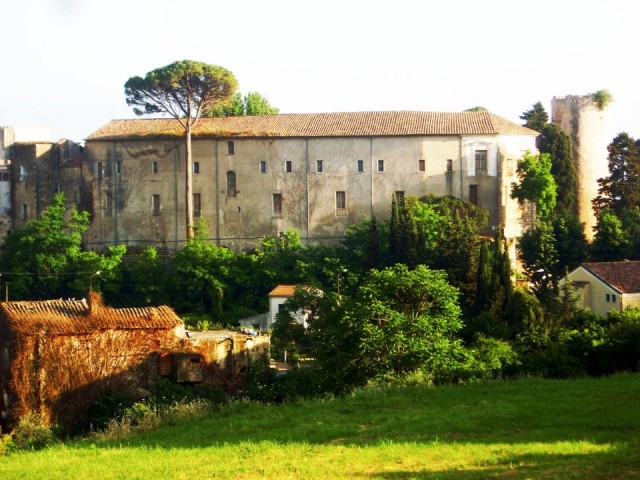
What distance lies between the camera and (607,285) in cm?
4131

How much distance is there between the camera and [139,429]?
2394cm

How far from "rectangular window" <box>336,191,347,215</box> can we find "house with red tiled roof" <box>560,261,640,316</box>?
462 inches

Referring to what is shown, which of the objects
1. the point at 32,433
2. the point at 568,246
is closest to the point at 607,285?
the point at 568,246

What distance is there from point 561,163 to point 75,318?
30736 millimetres

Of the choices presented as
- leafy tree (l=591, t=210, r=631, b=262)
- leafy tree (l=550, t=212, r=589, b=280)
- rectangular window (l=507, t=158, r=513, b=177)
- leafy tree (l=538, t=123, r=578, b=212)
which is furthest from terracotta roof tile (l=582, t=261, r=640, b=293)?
leafy tree (l=538, t=123, r=578, b=212)

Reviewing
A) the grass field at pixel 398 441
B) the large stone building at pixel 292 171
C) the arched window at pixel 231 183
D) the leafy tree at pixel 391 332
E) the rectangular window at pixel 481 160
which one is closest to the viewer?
the grass field at pixel 398 441

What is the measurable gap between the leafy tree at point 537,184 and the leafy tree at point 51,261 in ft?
54.6

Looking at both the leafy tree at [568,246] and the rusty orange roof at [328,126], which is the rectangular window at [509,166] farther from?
the leafy tree at [568,246]

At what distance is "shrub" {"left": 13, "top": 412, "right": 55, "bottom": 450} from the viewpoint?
25.2 m

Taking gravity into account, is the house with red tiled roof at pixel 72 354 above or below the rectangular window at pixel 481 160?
below

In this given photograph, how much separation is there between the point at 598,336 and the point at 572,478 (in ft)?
52.3

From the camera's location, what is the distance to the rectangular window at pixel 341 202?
171 feet

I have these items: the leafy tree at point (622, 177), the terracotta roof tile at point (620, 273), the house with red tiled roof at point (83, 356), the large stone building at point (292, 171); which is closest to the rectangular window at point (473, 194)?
the large stone building at point (292, 171)

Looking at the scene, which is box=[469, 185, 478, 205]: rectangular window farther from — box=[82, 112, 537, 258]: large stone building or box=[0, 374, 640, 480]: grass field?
box=[0, 374, 640, 480]: grass field
